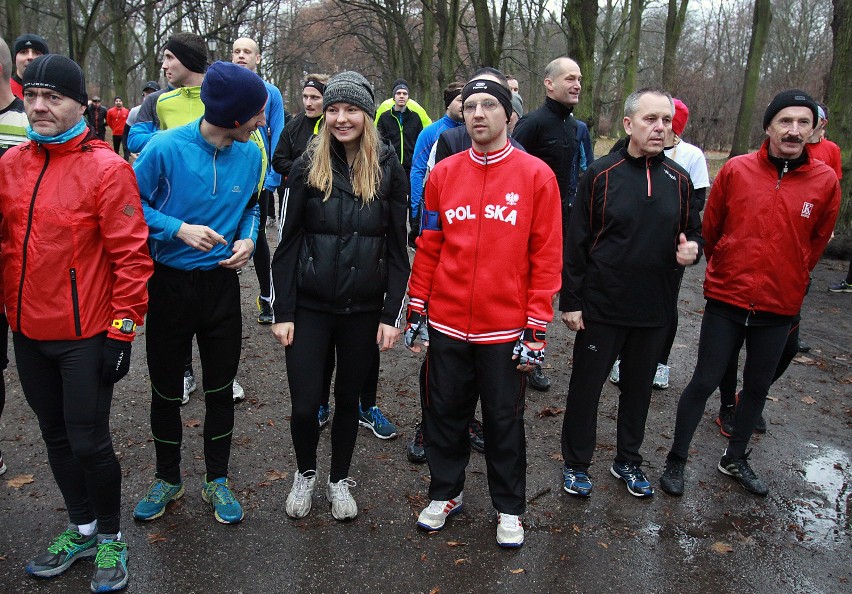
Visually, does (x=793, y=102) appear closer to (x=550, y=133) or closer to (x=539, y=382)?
(x=550, y=133)

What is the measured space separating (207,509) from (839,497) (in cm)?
380

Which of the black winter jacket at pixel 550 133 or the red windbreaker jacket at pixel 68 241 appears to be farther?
the black winter jacket at pixel 550 133

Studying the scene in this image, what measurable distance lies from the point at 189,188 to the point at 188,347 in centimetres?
86

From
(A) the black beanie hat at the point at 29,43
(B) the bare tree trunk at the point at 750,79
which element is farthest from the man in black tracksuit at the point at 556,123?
(B) the bare tree trunk at the point at 750,79

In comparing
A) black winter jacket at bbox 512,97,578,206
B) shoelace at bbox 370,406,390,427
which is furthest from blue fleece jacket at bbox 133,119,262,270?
black winter jacket at bbox 512,97,578,206

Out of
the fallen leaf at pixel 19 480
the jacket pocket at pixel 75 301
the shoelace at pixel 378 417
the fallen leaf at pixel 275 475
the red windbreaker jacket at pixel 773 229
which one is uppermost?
the red windbreaker jacket at pixel 773 229

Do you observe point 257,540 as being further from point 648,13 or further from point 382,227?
point 648,13

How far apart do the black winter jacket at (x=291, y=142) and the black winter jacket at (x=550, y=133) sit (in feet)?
5.93

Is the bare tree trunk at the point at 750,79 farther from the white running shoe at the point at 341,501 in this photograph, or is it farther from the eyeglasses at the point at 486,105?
the white running shoe at the point at 341,501

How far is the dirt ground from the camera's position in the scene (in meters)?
3.31

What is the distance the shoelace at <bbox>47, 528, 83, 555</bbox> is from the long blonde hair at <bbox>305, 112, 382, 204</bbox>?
2.03 m

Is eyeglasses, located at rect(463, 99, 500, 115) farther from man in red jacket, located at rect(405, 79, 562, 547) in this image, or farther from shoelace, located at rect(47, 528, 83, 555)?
shoelace, located at rect(47, 528, 83, 555)

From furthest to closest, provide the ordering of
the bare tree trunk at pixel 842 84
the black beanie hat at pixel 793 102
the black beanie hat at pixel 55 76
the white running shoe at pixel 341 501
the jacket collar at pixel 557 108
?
1. the bare tree trunk at pixel 842 84
2. the jacket collar at pixel 557 108
3. the black beanie hat at pixel 793 102
4. the white running shoe at pixel 341 501
5. the black beanie hat at pixel 55 76

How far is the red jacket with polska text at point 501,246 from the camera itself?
11.1 feet
